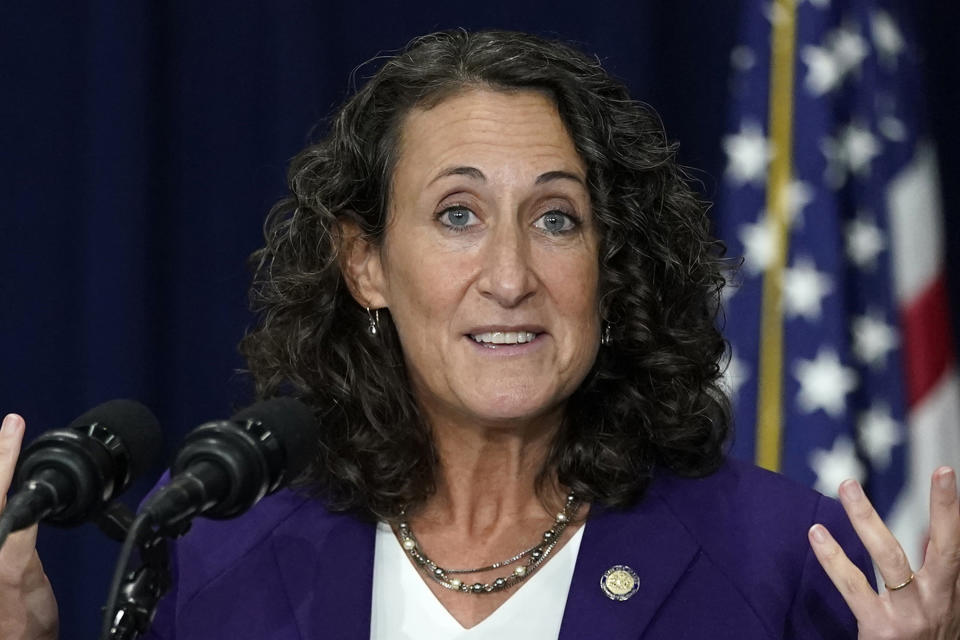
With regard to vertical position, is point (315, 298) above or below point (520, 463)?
above

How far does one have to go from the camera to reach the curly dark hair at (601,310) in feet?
6.82

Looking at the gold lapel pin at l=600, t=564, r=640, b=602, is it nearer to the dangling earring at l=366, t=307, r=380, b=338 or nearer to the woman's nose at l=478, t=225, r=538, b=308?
the woman's nose at l=478, t=225, r=538, b=308

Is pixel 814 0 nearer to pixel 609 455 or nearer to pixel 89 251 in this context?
pixel 609 455

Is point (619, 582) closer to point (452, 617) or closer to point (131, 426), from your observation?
point (452, 617)

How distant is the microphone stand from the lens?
3.96 feet

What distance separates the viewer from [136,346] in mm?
2908

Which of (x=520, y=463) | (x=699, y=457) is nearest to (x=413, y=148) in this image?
(x=520, y=463)

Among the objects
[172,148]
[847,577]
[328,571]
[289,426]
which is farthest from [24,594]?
[172,148]

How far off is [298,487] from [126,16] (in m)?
1.30

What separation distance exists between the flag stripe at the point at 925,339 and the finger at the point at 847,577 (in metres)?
1.28

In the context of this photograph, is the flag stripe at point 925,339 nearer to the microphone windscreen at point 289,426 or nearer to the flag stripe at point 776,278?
the flag stripe at point 776,278

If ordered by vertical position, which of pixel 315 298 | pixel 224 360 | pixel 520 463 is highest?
pixel 315 298

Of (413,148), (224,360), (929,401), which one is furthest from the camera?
(224,360)

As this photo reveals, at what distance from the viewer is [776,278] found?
2.89 meters
